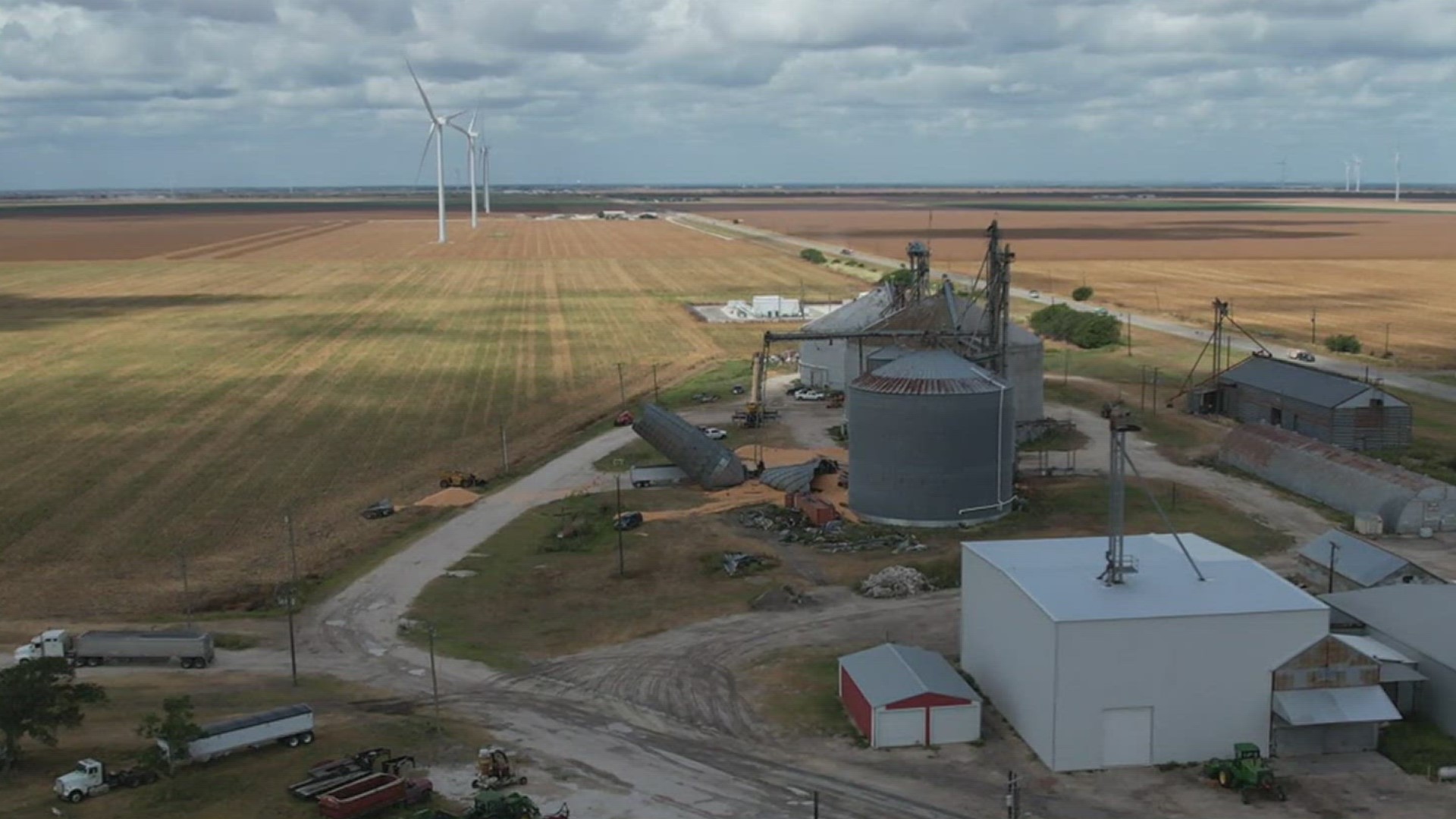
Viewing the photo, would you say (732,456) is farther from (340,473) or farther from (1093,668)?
(1093,668)

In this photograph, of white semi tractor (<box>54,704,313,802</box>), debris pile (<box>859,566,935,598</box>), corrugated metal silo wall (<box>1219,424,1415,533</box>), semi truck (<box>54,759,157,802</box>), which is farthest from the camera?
corrugated metal silo wall (<box>1219,424,1415,533</box>)

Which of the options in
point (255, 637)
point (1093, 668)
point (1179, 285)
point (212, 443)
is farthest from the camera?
point (1179, 285)

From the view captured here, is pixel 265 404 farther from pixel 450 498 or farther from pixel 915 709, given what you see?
pixel 915 709

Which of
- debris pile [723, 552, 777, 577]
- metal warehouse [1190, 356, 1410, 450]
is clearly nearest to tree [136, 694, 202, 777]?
debris pile [723, 552, 777, 577]

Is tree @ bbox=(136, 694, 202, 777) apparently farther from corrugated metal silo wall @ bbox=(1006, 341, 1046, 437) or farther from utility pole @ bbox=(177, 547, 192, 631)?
corrugated metal silo wall @ bbox=(1006, 341, 1046, 437)

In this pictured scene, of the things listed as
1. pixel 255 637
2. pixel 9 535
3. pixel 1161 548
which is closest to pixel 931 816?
pixel 1161 548

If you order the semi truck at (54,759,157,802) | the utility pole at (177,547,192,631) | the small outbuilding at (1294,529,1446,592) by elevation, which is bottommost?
the utility pole at (177,547,192,631)
